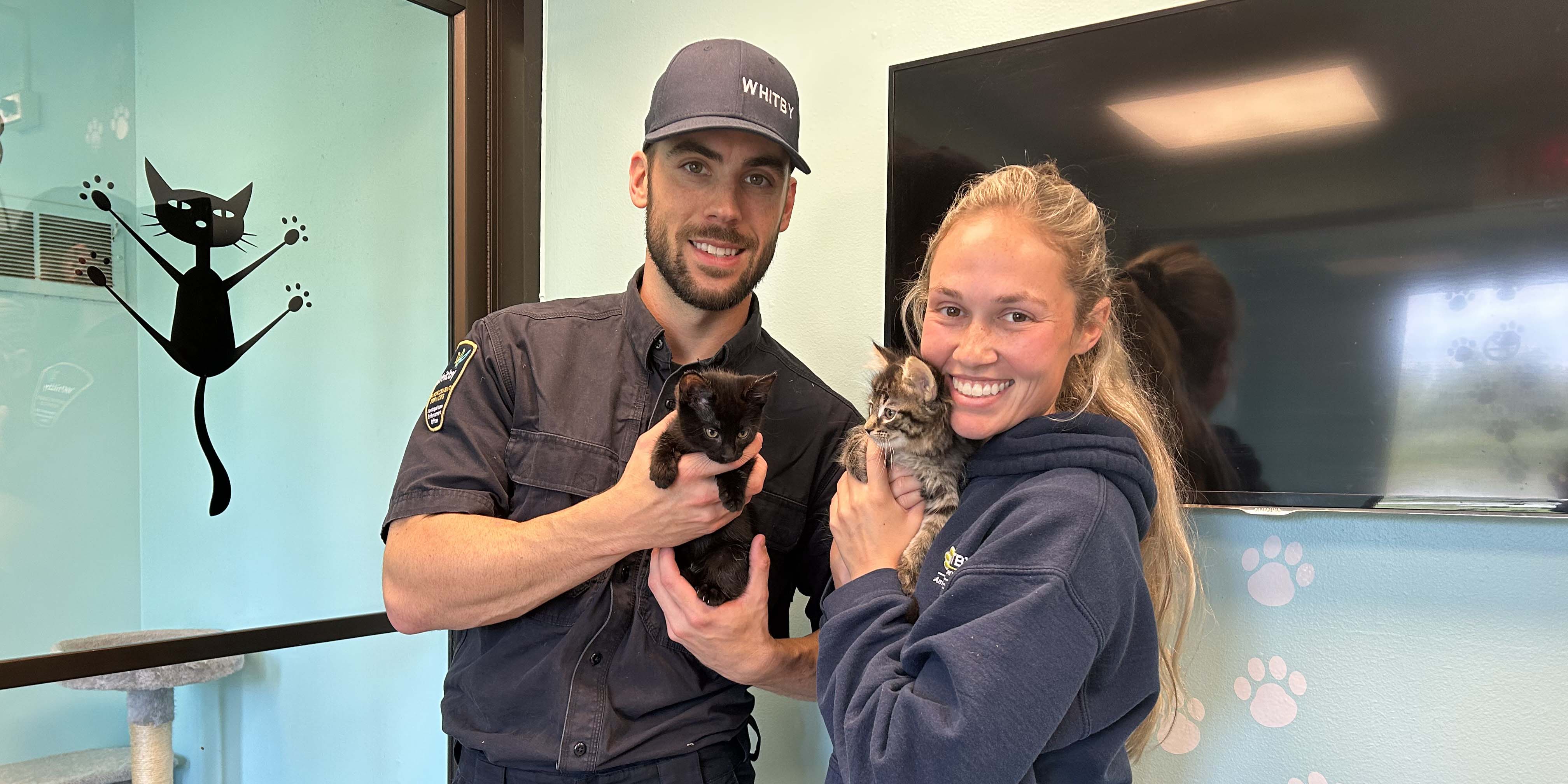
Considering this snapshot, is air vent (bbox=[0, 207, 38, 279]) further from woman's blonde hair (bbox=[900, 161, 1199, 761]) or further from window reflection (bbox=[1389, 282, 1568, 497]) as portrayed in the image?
window reflection (bbox=[1389, 282, 1568, 497])

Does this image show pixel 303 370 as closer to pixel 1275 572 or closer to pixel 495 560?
pixel 495 560

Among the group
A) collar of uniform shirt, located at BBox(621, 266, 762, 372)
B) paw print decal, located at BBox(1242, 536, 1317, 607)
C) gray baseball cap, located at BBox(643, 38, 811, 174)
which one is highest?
gray baseball cap, located at BBox(643, 38, 811, 174)

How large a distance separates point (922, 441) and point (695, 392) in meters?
0.40

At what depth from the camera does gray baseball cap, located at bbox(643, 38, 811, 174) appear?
5.49 feet

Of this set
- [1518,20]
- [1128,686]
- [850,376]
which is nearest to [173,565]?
[850,376]

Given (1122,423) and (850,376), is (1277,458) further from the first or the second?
(850,376)

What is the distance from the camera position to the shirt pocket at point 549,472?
5.57ft

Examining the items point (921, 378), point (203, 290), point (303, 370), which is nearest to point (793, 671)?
point (921, 378)

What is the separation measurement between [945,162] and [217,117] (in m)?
2.03

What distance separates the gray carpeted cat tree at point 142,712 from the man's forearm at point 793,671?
1649 mm

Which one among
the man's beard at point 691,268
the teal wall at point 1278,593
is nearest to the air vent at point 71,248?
the man's beard at point 691,268

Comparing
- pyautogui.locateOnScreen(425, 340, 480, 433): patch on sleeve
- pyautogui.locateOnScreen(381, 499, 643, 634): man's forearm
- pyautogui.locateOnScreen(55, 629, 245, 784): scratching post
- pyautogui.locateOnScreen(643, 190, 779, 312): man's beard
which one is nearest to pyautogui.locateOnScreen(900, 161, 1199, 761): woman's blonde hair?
pyautogui.locateOnScreen(643, 190, 779, 312): man's beard

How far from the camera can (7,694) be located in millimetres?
2090

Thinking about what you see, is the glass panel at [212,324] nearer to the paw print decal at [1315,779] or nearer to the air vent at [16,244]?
the air vent at [16,244]
